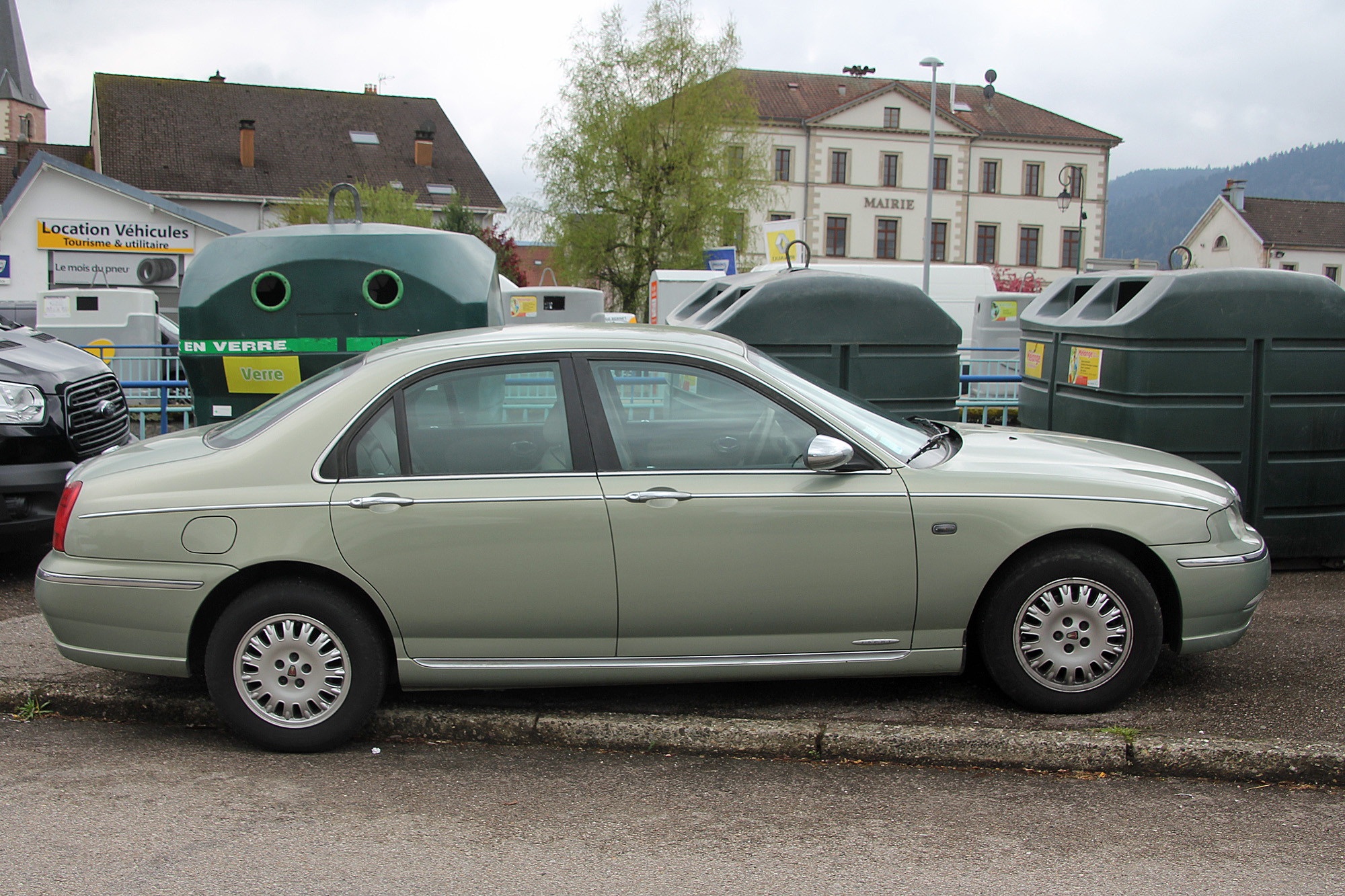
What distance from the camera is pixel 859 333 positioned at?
22.3 ft

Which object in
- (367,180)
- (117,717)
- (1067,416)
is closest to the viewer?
(117,717)

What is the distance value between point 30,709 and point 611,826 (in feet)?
8.57

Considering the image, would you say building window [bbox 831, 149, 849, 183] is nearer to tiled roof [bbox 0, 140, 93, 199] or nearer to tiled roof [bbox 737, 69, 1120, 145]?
tiled roof [bbox 737, 69, 1120, 145]

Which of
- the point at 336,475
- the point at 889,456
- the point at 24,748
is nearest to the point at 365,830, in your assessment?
the point at 336,475

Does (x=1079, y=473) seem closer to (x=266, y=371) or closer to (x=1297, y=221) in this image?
(x=266, y=371)

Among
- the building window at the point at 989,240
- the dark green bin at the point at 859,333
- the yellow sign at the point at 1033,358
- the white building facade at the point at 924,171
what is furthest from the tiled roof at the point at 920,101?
the dark green bin at the point at 859,333

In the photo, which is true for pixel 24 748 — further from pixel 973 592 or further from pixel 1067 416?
pixel 1067 416

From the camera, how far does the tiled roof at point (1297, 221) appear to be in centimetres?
6531

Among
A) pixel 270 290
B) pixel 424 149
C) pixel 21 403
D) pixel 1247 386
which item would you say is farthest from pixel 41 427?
pixel 424 149

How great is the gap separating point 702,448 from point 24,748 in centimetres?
276

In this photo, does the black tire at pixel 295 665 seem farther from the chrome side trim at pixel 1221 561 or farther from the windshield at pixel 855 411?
the chrome side trim at pixel 1221 561

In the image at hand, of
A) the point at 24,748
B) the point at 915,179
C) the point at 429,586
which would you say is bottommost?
the point at 24,748

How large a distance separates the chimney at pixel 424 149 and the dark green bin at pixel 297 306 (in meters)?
46.2

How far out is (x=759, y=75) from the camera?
209ft
